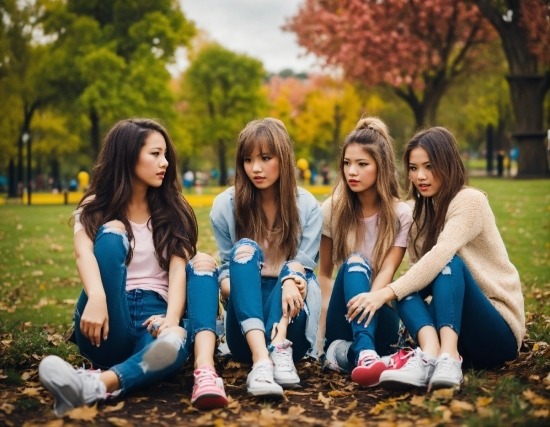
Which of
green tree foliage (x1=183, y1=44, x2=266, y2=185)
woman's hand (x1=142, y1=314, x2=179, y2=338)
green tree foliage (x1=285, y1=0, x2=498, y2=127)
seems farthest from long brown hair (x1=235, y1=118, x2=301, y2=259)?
green tree foliage (x1=183, y1=44, x2=266, y2=185)

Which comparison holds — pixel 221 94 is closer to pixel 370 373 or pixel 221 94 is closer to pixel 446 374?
pixel 370 373

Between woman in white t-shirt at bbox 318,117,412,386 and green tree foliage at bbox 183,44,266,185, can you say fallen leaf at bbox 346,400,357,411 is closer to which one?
woman in white t-shirt at bbox 318,117,412,386

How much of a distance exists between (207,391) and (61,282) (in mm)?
7257

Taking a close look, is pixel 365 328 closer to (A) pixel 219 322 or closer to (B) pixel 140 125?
(A) pixel 219 322

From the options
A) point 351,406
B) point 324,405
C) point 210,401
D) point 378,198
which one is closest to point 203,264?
point 210,401

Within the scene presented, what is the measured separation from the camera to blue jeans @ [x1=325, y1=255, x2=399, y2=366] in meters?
4.09

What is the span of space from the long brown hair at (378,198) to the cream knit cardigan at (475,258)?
1.09 ft

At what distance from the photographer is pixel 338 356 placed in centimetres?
438

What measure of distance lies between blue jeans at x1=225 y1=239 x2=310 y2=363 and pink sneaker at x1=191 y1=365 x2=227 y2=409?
0.44 meters

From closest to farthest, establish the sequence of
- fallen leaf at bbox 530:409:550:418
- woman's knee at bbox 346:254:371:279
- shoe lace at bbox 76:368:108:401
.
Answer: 1. fallen leaf at bbox 530:409:550:418
2. shoe lace at bbox 76:368:108:401
3. woman's knee at bbox 346:254:371:279

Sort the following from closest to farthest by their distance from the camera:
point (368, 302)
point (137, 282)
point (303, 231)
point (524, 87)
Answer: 1. point (368, 302)
2. point (137, 282)
3. point (303, 231)
4. point (524, 87)

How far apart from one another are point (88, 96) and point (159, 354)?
29781 millimetres

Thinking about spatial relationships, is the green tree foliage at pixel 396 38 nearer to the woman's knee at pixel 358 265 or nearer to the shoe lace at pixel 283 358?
the woman's knee at pixel 358 265

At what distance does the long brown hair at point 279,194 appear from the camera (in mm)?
4480
